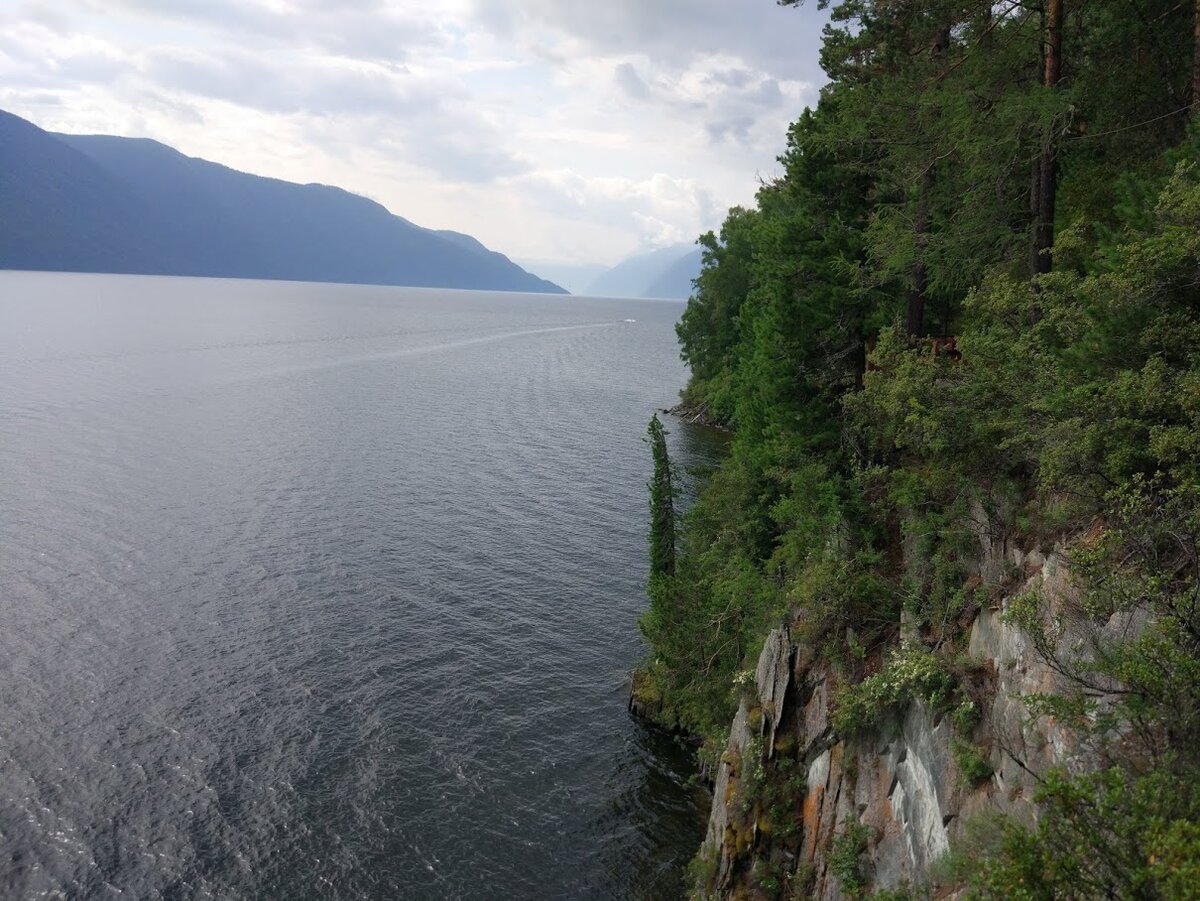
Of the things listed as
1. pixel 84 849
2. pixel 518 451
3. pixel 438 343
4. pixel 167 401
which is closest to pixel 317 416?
pixel 167 401

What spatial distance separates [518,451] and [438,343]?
90264mm

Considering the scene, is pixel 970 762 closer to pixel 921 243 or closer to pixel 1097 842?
pixel 1097 842

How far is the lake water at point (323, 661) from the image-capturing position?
24.4 metres

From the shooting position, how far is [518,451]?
224 feet

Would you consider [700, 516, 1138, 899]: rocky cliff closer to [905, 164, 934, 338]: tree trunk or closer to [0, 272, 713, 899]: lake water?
[0, 272, 713, 899]: lake water

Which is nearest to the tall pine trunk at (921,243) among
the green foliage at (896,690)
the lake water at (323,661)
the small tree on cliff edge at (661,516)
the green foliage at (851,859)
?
the green foliage at (896,690)

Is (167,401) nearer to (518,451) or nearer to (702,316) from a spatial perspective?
(518,451)

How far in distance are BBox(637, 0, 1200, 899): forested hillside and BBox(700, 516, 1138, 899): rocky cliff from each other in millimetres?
299

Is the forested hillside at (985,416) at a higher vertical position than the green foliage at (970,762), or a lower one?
higher

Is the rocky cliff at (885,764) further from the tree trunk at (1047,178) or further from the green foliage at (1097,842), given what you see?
the tree trunk at (1047,178)

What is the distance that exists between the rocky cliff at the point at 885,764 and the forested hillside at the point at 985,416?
30 centimetres

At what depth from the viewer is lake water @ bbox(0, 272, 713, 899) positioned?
2438 centimetres

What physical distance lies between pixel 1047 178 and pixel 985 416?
7.19 metres

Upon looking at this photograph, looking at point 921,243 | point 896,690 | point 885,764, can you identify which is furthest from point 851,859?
point 921,243
